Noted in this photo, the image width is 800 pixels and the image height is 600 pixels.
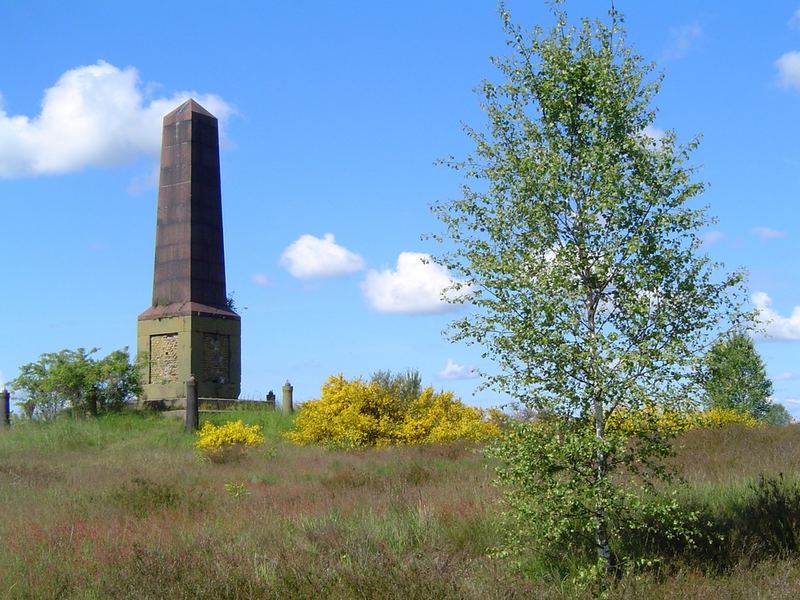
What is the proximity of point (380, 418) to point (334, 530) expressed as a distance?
13.9m

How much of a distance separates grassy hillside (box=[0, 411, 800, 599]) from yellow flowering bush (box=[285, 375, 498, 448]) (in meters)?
3.86

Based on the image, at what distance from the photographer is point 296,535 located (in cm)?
1061

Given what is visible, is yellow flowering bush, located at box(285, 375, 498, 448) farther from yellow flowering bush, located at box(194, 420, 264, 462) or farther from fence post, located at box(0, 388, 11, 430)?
fence post, located at box(0, 388, 11, 430)

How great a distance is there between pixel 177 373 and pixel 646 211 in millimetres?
27229

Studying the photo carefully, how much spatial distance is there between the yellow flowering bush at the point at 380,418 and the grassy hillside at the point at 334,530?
386 cm

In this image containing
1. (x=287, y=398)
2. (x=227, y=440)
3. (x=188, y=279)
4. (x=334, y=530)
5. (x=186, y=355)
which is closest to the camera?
(x=334, y=530)

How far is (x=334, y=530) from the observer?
418 inches

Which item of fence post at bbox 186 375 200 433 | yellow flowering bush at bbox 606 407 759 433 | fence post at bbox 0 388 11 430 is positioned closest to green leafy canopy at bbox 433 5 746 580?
yellow flowering bush at bbox 606 407 759 433

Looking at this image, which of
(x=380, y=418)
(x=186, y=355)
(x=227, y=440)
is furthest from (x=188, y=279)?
(x=380, y=418)

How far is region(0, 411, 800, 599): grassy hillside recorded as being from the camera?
325 inches

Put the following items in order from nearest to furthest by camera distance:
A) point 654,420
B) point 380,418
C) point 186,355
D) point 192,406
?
point 654,420 → point 380,418 → point 192,406 → point 186,355

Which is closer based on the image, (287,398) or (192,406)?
(192,406)

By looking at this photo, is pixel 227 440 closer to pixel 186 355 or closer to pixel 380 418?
pixel 380 418

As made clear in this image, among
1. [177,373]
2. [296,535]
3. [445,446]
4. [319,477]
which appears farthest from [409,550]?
[177,373]
